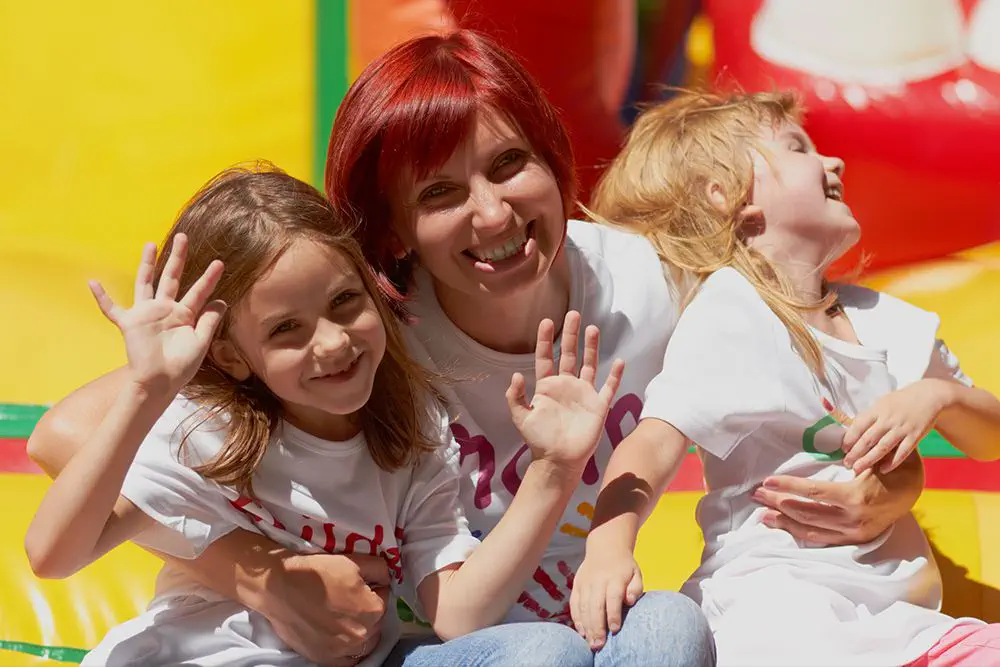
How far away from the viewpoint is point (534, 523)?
1070 mm

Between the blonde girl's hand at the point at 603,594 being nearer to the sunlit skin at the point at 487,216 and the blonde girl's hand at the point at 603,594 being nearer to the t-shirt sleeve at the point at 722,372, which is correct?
the t-shirt sleeve at the point at 722,372

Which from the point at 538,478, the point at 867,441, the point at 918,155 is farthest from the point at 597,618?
the point at 918,155

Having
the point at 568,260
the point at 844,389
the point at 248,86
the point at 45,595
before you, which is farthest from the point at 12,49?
the point at 844,389

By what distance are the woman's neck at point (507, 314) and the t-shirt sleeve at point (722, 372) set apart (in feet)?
0.44

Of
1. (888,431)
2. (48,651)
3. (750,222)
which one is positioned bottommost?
(48,651)

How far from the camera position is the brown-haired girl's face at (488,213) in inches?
45.3

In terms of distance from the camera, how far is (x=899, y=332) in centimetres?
135

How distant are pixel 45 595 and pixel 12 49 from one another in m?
0.78

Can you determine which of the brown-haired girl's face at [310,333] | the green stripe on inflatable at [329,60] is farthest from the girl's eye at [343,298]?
the green stripe on inflatable at [329,60]

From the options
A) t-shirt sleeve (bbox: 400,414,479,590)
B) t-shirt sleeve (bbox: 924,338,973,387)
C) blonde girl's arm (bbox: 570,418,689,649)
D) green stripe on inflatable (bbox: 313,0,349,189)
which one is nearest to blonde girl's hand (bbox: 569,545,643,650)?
blonde girl's arm (bbox: 570,418,689,649)

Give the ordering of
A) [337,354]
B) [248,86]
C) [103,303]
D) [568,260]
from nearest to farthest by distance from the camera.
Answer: [103,303]
[337,354]
[568,260]
[248,86]

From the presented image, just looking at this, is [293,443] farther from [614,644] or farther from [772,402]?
[772,402]

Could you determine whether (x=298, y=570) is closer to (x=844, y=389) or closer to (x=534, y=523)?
(x=534, y=523)

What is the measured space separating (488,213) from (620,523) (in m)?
0.31
